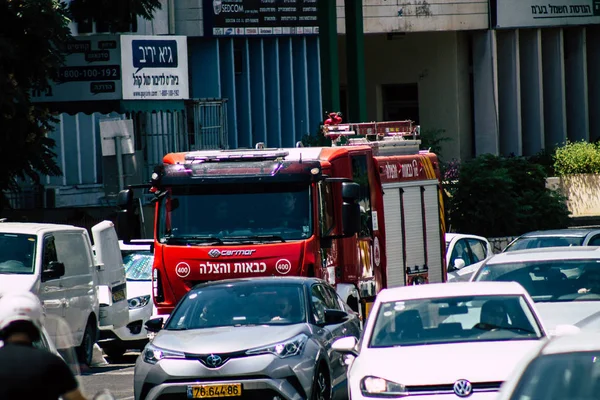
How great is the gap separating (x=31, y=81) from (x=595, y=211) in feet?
74.0

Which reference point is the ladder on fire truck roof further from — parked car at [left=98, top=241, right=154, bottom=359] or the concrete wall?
the concrete wall

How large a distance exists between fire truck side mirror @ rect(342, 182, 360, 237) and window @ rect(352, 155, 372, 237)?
5.87 feet

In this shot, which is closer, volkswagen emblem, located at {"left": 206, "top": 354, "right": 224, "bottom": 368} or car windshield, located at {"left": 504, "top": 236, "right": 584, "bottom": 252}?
volkswagen emblem, located at {"left": 206, "top": 354, "right": 224, "bottom": 368}

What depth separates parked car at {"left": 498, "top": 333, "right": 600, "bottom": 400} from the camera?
682 cm

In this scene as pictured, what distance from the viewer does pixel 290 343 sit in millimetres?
12453

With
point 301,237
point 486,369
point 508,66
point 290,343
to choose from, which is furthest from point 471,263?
point 508,66

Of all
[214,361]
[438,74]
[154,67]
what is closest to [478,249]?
[154,67]

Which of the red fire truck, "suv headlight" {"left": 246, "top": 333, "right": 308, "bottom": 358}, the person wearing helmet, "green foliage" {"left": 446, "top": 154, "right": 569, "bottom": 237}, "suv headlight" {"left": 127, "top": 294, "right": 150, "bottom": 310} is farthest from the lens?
"green foliage" {"left": 446, "top": 154, "right": 569, "bottom": 237}

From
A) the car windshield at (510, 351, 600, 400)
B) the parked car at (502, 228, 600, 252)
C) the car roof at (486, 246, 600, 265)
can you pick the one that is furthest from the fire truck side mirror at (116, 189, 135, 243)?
the car windshield at (510, 351, 600, 400)

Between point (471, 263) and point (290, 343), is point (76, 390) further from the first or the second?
point (471, 263)

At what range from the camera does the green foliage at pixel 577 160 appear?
4153 cm

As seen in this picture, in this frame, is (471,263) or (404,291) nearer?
(404,291)

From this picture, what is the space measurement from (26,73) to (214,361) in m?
11.5

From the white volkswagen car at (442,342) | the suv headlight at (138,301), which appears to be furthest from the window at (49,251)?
the white volkswagen car at (442,342)
